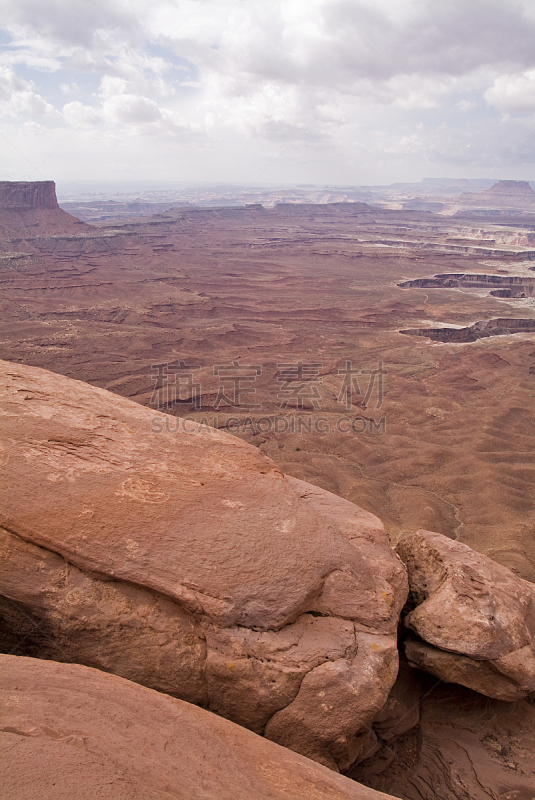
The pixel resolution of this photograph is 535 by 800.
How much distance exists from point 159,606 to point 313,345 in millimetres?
27355

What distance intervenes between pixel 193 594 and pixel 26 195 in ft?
234

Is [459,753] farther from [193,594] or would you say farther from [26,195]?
[26,195]

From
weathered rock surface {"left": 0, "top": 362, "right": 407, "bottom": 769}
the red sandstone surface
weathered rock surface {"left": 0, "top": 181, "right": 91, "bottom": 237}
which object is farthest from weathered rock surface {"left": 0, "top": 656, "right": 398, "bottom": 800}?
weathered rock surface {"left": 0, "top": 181, "right": 91, "bottom": 237}

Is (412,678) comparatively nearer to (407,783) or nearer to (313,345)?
(407,783)

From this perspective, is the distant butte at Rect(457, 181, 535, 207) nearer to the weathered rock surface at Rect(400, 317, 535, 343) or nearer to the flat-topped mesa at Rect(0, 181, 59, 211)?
the flat-topped mesa at Rect(0, 181, 59, 211)

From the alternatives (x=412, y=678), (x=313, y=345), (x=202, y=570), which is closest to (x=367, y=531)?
(x=412, y=678)

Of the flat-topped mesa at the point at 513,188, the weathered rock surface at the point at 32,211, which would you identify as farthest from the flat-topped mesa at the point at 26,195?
the flat-topped mesa at the point at 513,188

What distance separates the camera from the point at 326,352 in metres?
29.4

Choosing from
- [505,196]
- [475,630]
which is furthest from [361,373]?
[505,196]

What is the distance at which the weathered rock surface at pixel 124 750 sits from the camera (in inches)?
102

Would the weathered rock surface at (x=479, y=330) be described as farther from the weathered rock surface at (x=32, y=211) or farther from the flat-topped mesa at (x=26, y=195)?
the flat-topped mesa at (x=26, y=195)

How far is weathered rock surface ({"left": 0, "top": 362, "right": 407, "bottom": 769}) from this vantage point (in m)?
4.01

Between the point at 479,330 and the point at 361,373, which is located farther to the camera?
the point at 479,330

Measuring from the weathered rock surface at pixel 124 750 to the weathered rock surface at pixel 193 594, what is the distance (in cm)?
41
